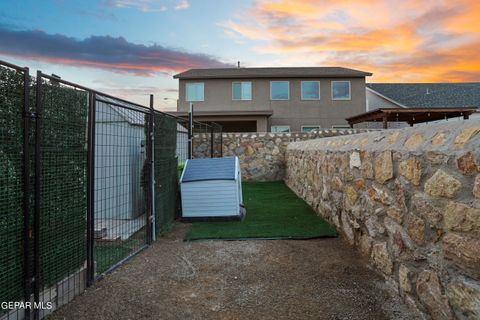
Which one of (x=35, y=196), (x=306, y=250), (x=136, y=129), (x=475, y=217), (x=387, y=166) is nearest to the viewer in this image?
(x=475, y=217)

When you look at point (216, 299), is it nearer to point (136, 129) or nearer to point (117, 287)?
point (117, 287)

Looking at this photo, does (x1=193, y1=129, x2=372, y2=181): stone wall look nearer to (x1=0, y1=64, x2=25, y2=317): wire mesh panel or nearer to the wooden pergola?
the wooden pergola

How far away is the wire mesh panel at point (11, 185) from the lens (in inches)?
78.2

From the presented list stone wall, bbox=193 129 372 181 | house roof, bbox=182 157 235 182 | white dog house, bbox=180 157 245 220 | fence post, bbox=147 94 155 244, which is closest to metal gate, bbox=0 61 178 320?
fence post, bbox=147 94 155 244

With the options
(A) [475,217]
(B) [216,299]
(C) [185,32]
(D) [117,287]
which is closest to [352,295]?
(B) [216,299]

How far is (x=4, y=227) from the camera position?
2.00 meters

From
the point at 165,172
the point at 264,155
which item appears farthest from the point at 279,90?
the point at 165,172

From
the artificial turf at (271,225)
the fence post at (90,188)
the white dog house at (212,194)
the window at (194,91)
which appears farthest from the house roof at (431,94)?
the fence post at (90,188)

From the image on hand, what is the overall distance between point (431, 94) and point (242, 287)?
2247cm

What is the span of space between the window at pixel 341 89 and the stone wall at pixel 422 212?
14.9 metres

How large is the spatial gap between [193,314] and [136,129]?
380 centimetres

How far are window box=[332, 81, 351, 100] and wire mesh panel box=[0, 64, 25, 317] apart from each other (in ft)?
57.3

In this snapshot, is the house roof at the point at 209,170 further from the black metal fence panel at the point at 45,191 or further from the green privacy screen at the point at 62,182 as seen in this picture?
the green privacy screen at the point at 62,182

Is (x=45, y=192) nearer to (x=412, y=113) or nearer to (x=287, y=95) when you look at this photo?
(x=412, y=113)
